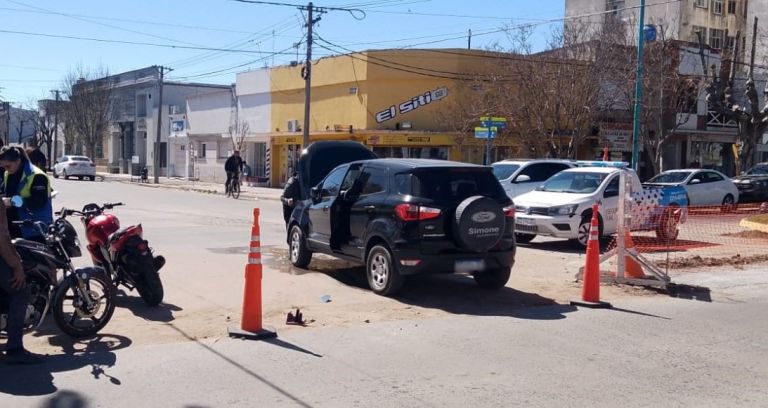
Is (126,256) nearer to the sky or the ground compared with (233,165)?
nearer to the ground

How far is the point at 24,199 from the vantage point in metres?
8.18

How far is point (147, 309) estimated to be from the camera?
9008 mm

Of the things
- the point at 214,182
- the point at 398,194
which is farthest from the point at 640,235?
the point at 214,182

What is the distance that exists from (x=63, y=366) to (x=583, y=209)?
11.2 metres

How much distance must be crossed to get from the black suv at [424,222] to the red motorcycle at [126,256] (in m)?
2.64

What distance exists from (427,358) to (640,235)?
34.7 feet

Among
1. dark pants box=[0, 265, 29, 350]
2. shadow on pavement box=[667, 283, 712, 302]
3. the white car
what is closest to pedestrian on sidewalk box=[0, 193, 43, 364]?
dark pants box=[0, 265, 29, 350]

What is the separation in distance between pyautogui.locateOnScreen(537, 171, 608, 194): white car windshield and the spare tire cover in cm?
723

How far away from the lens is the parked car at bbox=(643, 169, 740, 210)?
2580cm

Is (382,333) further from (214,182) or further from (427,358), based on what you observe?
(214,182)

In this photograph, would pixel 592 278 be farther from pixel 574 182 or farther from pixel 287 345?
pixel 574 182

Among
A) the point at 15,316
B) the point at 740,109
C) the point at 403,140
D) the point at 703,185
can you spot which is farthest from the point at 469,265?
the point at 740,109

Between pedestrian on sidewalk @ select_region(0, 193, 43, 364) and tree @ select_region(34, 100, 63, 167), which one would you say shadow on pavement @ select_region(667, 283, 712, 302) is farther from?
tree @ select_region(34, 100, 63, 167)

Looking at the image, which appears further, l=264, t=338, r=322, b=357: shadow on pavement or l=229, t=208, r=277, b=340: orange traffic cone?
l=229, t=208, r=277, b=340: orange traffic cone
